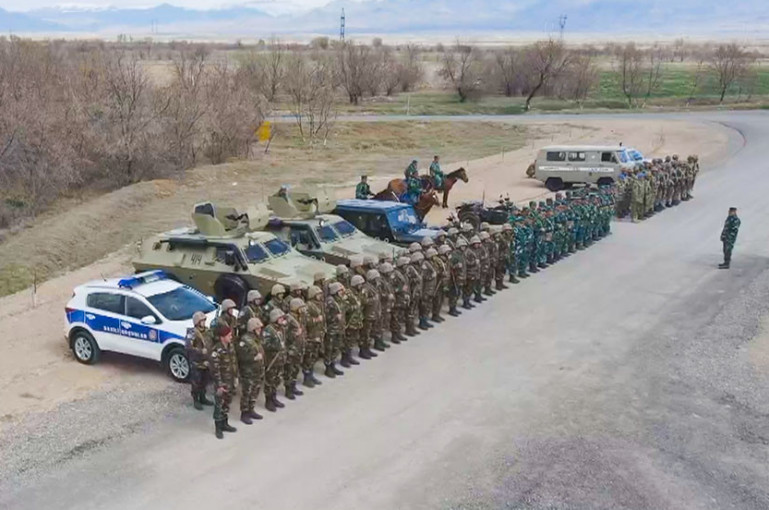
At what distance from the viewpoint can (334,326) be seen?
13602 mm

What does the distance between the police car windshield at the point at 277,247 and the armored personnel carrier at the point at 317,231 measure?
47.2 inches

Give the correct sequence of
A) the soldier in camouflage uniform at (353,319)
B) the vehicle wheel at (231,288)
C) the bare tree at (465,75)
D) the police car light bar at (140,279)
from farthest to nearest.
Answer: the bare tree at (465,75)
the vehicle wheel at (231,288)
the police car light bar at (140,279)
the soldier in camouflage uniform at (353,319)

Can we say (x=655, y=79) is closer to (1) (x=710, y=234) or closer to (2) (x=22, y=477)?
(1) (x=710, y=234)

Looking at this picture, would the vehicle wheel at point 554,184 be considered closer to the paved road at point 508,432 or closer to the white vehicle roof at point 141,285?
the paved road at point 508,432

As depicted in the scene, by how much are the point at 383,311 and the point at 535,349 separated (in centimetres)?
267

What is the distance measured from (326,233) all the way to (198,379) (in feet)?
21.2

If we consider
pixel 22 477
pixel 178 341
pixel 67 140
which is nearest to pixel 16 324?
pixel 178 341

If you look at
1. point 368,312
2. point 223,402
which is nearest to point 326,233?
point 368,312

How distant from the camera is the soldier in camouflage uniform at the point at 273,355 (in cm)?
1222

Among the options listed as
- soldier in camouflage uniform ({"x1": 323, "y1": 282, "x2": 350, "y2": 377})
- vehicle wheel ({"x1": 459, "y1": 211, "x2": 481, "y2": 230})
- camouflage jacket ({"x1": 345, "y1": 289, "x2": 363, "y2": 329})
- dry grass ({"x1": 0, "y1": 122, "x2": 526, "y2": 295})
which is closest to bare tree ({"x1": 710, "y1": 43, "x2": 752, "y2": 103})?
dry grass ({"x1": 0, "y1": 122, "x2": 526, "y2": 295})

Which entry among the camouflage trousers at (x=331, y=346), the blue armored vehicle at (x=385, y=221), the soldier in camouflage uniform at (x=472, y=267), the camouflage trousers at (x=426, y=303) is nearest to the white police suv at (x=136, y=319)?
the camouflage trousers at (x=331, y=346)

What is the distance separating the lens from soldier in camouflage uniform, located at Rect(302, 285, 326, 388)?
1319 cm

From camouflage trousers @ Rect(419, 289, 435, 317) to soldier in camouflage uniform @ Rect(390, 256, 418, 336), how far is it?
0.44 meters

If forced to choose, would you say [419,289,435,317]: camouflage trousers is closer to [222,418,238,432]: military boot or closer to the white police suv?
the white police suv
